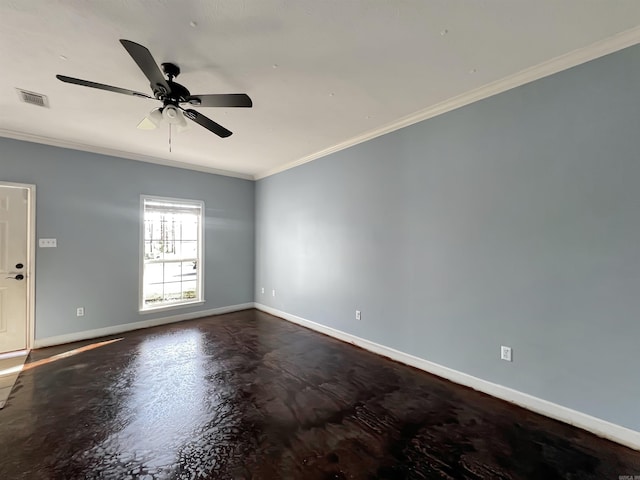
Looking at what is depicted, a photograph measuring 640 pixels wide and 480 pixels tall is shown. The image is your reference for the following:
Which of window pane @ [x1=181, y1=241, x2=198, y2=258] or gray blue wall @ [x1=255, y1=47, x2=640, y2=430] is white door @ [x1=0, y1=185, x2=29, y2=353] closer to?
window pane @ [x1=181, y1=241, x2=198, y2=258]

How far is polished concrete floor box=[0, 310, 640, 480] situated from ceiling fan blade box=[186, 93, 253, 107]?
2.47 metres

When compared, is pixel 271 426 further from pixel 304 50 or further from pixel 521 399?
pixel 304 50

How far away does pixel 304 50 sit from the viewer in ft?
6.86

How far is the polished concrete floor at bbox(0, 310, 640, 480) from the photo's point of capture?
176 cm

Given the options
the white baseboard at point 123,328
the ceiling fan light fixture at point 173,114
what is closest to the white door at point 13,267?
the white baseboard at point 123,328

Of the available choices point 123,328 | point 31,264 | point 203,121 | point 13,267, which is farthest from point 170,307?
point 203,121

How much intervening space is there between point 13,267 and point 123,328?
158cm

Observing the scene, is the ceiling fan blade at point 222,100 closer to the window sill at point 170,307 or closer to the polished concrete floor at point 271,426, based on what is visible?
the polished concrete floor at point 271,426

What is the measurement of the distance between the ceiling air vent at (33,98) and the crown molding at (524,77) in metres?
3.39

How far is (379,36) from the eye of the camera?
1947mm

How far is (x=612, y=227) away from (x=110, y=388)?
4465mm

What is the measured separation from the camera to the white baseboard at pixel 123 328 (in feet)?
12.7

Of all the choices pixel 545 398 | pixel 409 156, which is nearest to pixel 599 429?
pixel 545 398

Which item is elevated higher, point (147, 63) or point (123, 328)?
point (147, 63)
